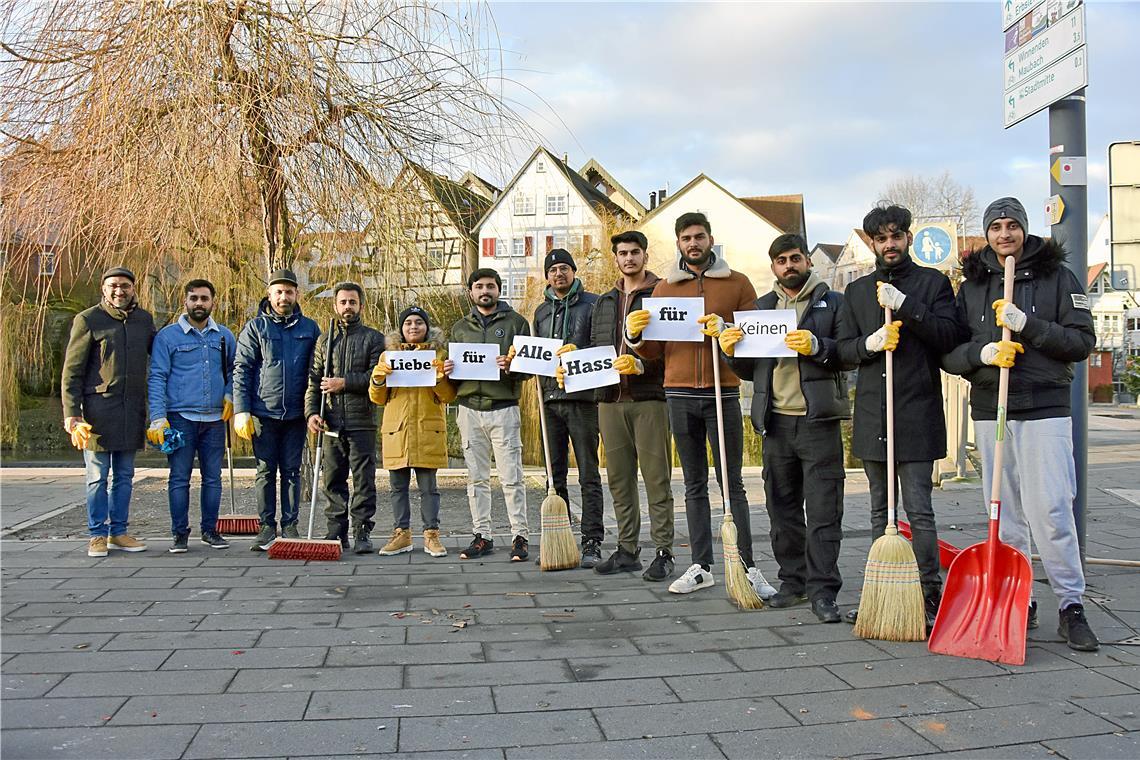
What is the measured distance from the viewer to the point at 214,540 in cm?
720

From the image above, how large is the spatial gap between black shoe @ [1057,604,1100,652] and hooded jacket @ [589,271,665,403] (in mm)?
2713

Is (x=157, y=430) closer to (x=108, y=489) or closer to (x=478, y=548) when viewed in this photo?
(x=108, y=489)

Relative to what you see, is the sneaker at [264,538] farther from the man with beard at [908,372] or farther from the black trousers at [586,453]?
the man with beard at [908,372]

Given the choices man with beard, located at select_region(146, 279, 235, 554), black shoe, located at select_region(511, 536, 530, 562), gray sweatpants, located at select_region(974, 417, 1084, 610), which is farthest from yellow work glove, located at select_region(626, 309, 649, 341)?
man with beard, located at select_region(146, 279, 235, 554)

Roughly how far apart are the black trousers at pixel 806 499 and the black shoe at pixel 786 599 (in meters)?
0.03

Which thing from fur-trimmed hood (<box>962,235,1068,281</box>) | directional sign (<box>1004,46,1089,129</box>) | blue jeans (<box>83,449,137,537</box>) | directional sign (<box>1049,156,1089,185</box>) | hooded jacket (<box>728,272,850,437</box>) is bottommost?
blue jeans (<box>83,449,137,537</box>)

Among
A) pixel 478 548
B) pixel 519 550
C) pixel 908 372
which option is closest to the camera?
pixel 908 372

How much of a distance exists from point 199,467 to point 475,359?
245 centimetres

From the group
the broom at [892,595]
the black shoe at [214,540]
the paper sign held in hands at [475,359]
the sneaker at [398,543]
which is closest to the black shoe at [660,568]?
the broom at [892,595]

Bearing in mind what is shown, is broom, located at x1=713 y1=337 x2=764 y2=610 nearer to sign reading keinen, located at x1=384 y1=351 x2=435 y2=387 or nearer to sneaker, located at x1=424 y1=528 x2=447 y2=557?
sneaker, located at x1=424 y1=528 x2=447 y2=557

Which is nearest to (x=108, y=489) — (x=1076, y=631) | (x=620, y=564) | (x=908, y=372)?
(x=620, y=564)

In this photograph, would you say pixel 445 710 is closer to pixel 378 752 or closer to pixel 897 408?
pixel 378 752

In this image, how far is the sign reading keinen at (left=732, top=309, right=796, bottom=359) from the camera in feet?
16.8

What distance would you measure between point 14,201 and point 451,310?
4.62 m
